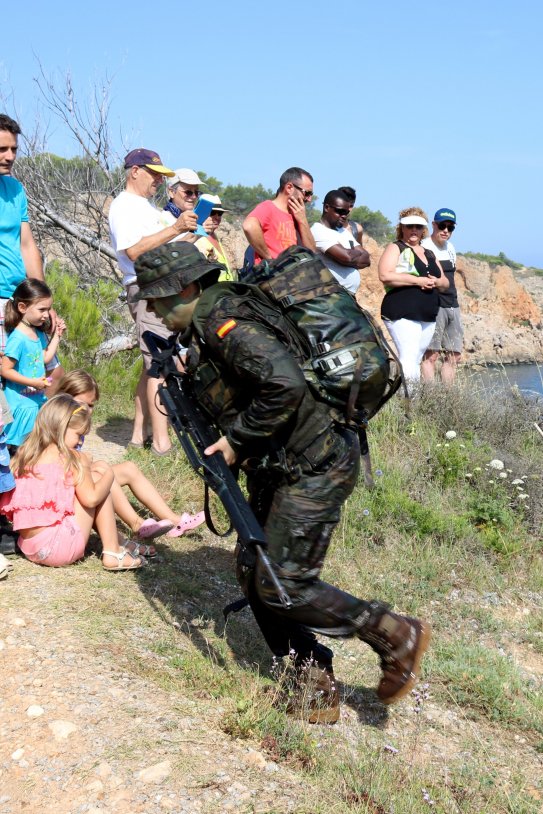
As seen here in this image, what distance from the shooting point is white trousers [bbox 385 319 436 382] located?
7.18 m

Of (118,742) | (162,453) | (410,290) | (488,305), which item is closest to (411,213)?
(410,290)

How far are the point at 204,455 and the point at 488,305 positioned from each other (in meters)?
23.6

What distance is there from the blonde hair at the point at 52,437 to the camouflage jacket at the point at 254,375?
1.28 metres

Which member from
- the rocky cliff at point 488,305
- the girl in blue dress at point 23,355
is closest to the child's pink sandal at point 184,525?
the girl in blue dress at point 23,355

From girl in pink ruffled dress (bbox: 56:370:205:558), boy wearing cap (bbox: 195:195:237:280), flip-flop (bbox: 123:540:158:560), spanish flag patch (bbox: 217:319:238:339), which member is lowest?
flip-flop (bbox: 123:540:158:560)

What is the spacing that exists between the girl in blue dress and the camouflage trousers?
75.7 inches

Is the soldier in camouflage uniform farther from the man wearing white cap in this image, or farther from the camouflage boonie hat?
the man wearing white cap

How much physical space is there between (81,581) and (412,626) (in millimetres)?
1748

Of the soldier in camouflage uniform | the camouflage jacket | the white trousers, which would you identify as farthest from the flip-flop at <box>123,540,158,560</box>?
the white trousers

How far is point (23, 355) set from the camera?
4852 millimetres

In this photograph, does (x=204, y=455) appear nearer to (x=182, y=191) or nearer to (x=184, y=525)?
(x=184, y=525)

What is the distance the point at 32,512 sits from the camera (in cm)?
445

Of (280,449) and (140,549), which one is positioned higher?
(280,449)

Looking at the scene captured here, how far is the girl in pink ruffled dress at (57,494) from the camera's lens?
4.46 m
